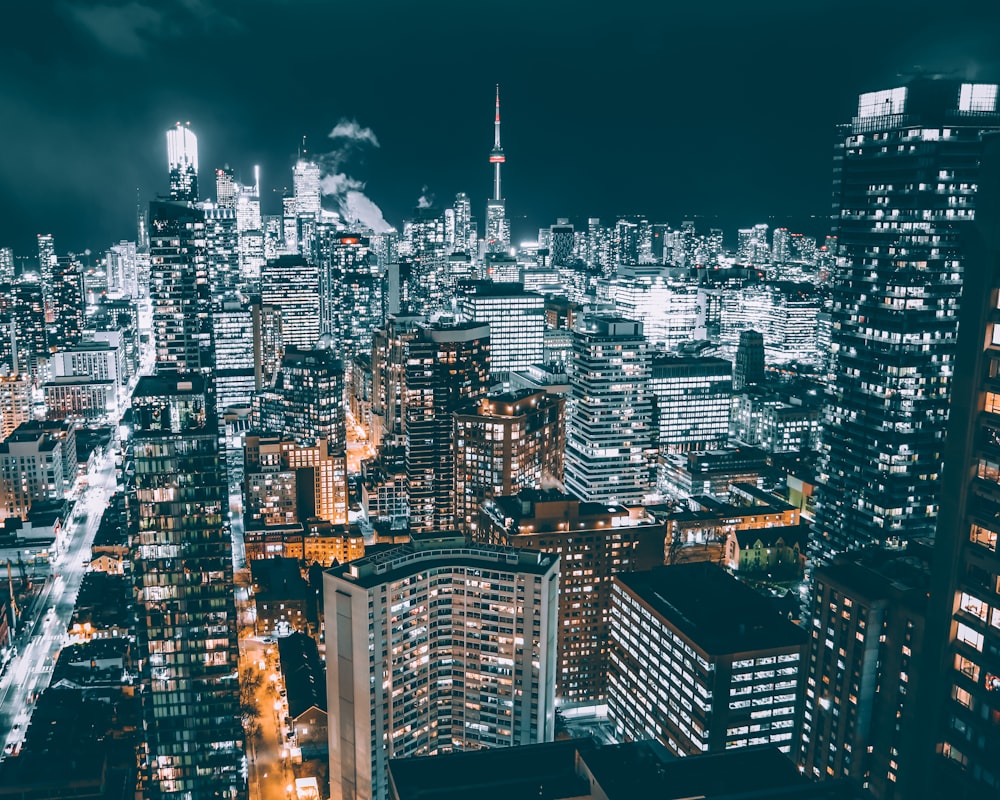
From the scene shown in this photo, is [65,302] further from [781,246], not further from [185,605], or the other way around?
[781,246]

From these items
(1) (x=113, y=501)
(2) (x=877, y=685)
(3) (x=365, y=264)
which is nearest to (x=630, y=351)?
(2) (x=877, y=685)

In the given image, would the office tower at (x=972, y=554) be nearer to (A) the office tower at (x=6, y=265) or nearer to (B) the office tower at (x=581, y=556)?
(B) the office tower at (x=581, y=556)

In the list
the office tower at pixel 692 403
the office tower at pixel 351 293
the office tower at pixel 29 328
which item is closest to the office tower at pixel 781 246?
the office tower at pixel 351 293

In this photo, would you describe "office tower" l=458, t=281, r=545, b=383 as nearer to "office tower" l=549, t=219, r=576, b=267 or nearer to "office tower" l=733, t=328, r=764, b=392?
"office tower" l=733, t=328, r=764, b=392

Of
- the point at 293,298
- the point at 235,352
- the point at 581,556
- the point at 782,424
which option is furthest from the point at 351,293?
the point at 581,556

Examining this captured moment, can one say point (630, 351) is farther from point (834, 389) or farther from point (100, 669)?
point (100, 669)
